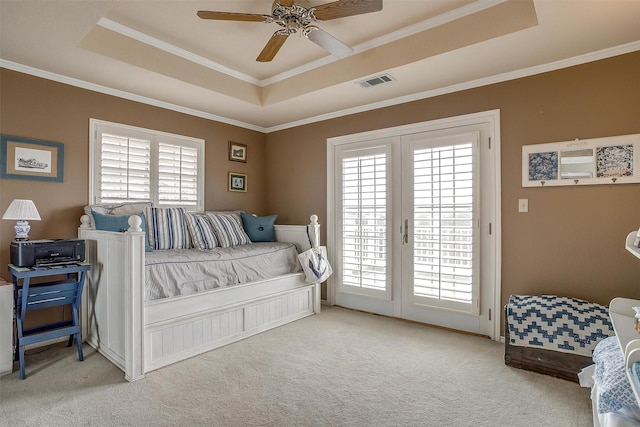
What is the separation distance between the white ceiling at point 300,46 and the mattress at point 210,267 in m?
1.57

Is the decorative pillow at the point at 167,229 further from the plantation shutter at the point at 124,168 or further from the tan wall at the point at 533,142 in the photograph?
the tan wall at the point at 533,142

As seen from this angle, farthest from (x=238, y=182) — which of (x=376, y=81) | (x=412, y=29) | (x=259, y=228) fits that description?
(x=412, y=29)

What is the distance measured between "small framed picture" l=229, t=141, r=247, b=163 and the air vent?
→ 1.96m

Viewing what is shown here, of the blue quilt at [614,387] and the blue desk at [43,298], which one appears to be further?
the blue desk at [43,298]

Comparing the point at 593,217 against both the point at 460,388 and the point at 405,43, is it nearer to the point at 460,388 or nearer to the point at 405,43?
the point at 460,388

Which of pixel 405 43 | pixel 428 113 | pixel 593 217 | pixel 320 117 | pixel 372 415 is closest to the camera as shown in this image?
pixel 372 415

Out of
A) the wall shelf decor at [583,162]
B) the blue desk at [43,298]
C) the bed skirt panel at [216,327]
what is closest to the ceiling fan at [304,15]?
the wall shelf decor at [583,162]

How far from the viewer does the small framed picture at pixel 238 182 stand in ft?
14.4

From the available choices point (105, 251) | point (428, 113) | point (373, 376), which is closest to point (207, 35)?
point (105, 251)

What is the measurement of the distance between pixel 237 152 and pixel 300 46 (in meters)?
1.87

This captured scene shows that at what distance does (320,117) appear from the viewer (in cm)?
422

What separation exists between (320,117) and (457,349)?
295 centimetres

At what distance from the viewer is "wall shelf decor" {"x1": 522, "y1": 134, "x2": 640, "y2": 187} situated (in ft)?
7.94

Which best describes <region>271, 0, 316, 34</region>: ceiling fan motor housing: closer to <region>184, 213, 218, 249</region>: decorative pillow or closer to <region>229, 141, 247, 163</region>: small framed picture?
<region>184, 213, 218, 249</region>: decorative pillow
